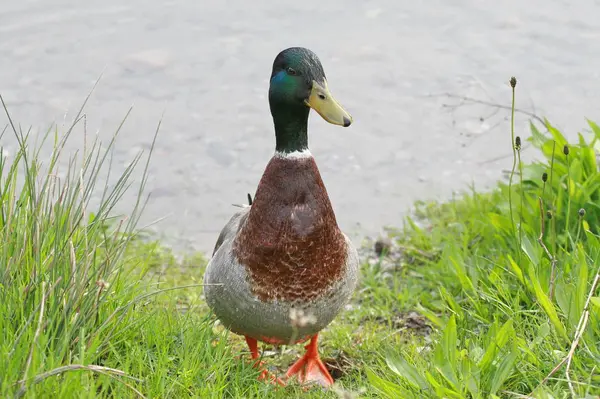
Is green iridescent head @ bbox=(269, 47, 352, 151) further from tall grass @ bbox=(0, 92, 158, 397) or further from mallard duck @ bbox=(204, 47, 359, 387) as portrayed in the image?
tall grass @ bbox=(0, 92, 158, 397)

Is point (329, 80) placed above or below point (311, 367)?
above

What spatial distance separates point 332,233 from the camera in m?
3.47

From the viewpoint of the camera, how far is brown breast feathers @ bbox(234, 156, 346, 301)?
3365 mm

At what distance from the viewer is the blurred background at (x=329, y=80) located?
5691 millimetres

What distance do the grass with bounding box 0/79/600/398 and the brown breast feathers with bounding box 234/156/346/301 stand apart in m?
0.28

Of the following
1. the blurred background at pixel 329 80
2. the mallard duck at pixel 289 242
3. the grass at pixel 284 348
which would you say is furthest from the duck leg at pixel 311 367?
the blurred background at pixel 329 80

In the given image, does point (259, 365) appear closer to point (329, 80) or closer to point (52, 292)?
point (52, 292)

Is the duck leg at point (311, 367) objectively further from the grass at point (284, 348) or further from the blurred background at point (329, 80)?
the blurred background at point (329, 80)

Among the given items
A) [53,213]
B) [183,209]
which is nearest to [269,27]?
[183,209]

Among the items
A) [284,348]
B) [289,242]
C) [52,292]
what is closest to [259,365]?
[289,242]

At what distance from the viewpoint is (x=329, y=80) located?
21.1 ft

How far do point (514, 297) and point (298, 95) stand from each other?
4.01 feet

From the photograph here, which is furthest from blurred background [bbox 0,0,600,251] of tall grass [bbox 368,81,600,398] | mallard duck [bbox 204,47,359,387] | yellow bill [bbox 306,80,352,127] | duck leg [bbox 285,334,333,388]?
yellow bill [bbox 306,80,352,127]

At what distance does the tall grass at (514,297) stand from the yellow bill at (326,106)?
670 mm
